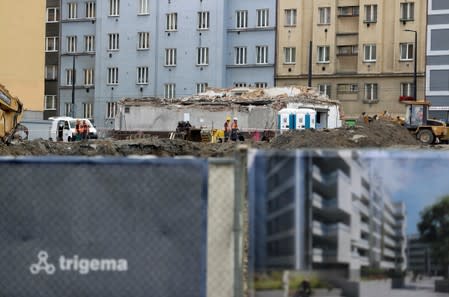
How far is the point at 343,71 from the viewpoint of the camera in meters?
68.2

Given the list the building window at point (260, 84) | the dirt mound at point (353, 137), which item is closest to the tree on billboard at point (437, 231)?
the dirt mound at point (353, 137)

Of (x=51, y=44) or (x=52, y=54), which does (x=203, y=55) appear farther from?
(x=51, y=44)

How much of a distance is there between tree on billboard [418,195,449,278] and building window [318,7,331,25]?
63.0m

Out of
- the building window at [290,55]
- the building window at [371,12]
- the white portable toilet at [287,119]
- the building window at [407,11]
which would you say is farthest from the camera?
the building window at [290,55]

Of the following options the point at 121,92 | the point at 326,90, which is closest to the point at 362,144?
the point at 326,90

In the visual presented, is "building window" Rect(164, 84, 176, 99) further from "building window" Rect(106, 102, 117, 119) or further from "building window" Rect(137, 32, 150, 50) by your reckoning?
"building window" Rect(106, 102, 117, 119)

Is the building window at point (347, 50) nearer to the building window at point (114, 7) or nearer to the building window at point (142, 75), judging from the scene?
the building window at point (142, 75)

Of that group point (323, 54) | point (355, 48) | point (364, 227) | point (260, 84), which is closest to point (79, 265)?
point (364, 227)

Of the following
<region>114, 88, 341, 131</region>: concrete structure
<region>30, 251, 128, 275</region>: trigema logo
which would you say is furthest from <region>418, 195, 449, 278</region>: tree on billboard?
<region>114, 88, 341, 131</region>: concrete structure

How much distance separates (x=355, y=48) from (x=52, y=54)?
30180 mm

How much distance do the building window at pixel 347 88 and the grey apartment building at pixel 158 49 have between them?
6.35 m

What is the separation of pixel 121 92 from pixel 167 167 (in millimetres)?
67488

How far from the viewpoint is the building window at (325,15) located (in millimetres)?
68188

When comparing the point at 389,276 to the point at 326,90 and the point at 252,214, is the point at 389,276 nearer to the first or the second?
the point at 252,214
